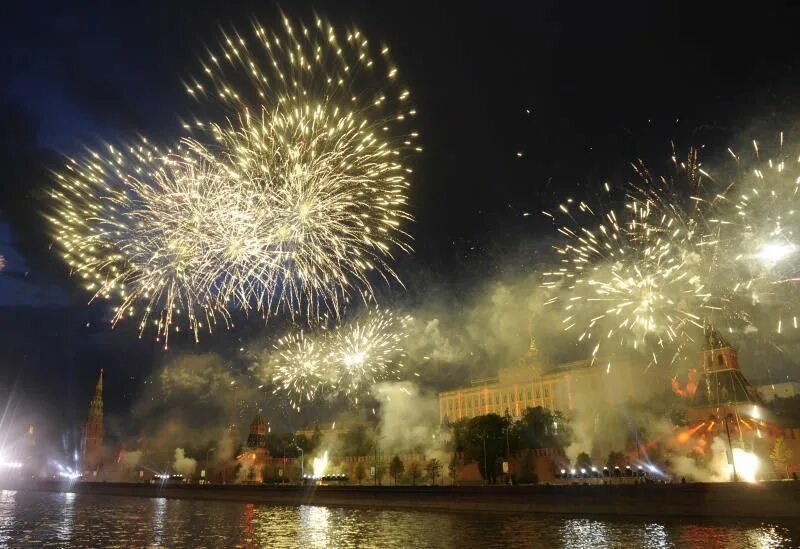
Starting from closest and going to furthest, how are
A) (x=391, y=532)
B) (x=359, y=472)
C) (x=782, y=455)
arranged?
(x=391, y=532) < (x=782, y=455) < (x=359, y=472)

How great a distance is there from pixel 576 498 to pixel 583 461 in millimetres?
28260

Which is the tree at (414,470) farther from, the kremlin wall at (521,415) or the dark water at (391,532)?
the dark water at (391,532)

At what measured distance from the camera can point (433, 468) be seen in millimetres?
67312

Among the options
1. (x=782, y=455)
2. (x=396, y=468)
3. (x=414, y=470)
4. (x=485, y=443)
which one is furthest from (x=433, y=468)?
(x=782, y=455)

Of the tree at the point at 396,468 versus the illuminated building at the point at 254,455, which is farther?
the illuminated building at the point at 254,455

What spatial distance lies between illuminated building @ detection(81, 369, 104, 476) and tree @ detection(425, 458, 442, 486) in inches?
2669

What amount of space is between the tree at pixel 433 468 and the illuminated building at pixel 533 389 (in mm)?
26201

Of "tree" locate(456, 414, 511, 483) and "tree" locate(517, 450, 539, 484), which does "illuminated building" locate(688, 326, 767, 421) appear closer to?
"tree" locate(517, 450, 539, 484)

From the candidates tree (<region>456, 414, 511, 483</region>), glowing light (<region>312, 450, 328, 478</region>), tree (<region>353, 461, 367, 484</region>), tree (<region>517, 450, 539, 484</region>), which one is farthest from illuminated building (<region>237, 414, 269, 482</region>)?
tree (<region>517, 450, 539, 484</region>)

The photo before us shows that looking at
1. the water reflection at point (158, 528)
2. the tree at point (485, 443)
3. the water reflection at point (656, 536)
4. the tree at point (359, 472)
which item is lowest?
the water reflection at point (656, 536)

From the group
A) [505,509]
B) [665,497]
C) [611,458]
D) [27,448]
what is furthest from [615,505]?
[27,448]

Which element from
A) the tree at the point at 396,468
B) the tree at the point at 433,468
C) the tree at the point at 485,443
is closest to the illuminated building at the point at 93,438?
the tree at the point at 396,468

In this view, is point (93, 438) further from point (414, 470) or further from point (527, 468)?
point (527, 468)

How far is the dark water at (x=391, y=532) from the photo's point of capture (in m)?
23.2
